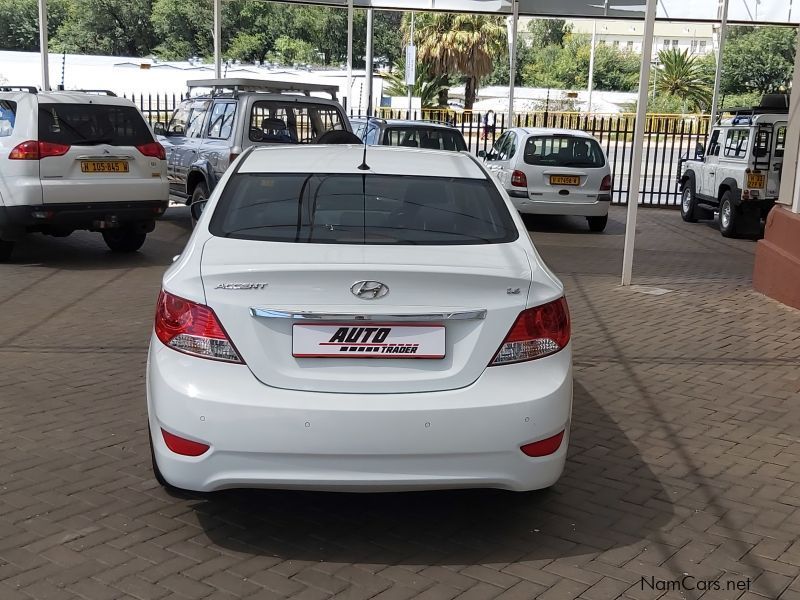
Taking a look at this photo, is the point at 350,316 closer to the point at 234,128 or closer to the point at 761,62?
the point at 234,128

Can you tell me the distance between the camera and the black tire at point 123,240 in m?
11.7

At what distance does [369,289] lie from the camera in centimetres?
356

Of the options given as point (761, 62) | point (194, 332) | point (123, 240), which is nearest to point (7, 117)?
point (123, 240)

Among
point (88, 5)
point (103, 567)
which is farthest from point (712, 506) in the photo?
point (88, 5)

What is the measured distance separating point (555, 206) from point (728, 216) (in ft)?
9.40

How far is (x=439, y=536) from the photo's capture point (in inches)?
158

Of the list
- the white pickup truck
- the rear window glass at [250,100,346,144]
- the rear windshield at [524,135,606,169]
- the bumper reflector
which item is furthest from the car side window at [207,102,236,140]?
the bumper reflector

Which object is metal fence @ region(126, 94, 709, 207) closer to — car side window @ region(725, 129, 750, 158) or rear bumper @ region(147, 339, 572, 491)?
car side window @ region(725, 129, 750, 158)

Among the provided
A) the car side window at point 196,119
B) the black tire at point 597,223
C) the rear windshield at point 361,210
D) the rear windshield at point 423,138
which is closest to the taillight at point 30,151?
the car side window at point 196,119

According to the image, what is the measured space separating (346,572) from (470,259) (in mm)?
1334

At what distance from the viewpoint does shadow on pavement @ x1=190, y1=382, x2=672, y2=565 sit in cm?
386

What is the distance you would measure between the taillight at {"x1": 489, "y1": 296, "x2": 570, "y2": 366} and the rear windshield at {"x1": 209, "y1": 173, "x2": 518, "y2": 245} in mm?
513

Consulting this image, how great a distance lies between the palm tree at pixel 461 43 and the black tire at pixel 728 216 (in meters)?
33.3

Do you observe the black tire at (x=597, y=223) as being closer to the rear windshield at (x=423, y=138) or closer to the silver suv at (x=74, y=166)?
the rear windshield at (x=423, y=138)
